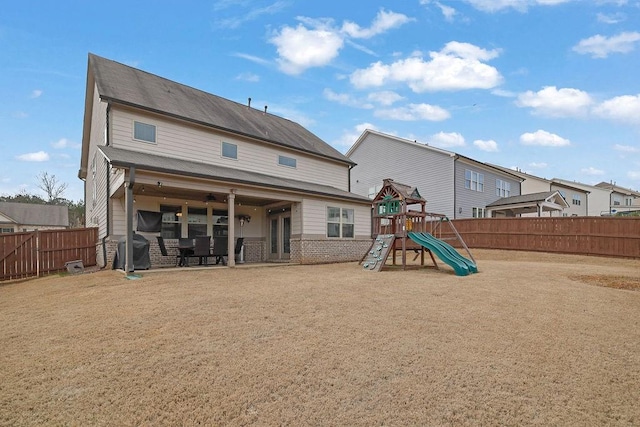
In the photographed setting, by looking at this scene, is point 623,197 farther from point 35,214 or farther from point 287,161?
point 35,214

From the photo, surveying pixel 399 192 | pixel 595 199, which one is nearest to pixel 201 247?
pixel 399 192

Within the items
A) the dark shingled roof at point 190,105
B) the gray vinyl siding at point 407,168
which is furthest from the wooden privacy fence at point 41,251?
the gray vinyl siding at point 407,168

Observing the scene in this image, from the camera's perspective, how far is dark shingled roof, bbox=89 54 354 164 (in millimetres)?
12043

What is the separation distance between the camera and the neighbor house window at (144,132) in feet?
38.3

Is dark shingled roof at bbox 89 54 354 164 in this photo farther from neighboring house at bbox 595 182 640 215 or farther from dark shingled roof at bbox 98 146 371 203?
neighboring house at bbox 595 182 640 215

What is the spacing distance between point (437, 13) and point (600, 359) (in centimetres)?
1397

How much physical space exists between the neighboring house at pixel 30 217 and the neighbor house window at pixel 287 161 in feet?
113

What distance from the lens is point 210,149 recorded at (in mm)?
13555

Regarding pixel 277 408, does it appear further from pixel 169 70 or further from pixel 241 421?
pixel 169 70

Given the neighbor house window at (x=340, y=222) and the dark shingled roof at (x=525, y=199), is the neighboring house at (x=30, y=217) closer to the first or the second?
the neighbor house window at (x=340, y=222)

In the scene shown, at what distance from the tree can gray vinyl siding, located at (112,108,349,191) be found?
42.8 meters

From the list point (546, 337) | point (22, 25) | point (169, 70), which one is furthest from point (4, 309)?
point (169, 70)

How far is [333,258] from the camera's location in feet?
47.9

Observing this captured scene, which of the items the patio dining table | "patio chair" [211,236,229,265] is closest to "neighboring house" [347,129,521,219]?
"patio chair" [211,236,229,265]
